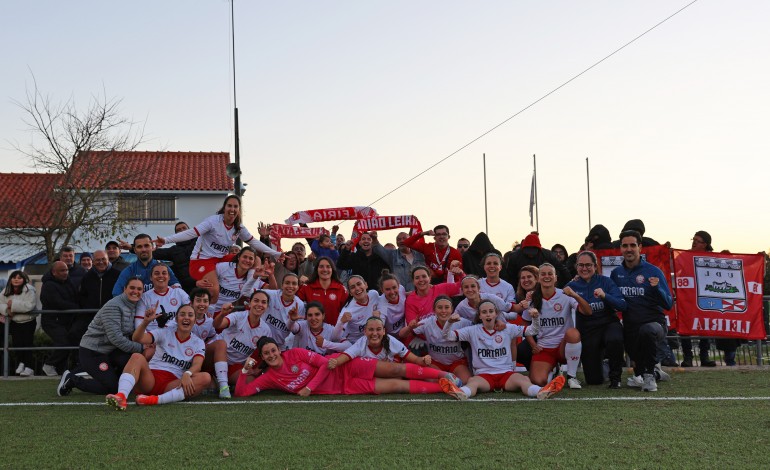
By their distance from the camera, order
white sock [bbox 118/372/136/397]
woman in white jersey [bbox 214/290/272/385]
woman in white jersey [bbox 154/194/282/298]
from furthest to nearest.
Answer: woman in white jersey [bbox 154/194/282/298] < woman in white jersey [bbox 214/290/272/385] < white sock [bbox 118/372/136/397]

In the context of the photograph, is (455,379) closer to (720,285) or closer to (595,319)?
(595,319)

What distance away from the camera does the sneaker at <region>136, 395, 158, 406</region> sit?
7516 mm

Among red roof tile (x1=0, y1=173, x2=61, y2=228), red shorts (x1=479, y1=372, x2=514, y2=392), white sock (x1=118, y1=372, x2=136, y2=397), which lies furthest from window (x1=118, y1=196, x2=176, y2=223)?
red shorts (x1=479, y1=372, x2=514, y2=392)

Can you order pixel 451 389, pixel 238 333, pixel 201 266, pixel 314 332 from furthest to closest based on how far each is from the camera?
pixel 201 266 < pixel 314 332 < pixel 238 333 < pixel 451 389

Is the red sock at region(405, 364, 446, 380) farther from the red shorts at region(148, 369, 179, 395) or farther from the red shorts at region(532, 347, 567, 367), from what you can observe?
the red shorts at region(148, 369, 179, 395)

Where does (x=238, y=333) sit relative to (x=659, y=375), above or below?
above

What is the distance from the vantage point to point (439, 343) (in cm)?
879

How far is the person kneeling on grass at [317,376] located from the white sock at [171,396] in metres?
0.69

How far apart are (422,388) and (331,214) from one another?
766 cm

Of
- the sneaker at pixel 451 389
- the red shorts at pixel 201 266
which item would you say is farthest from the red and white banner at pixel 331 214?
the sneaker at pixel 451 389

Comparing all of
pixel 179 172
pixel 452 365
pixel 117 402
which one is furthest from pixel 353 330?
pixel 179 172

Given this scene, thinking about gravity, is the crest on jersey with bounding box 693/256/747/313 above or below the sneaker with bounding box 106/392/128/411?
above

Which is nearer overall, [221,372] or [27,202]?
[221,372]

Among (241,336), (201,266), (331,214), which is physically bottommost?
(241,336)
